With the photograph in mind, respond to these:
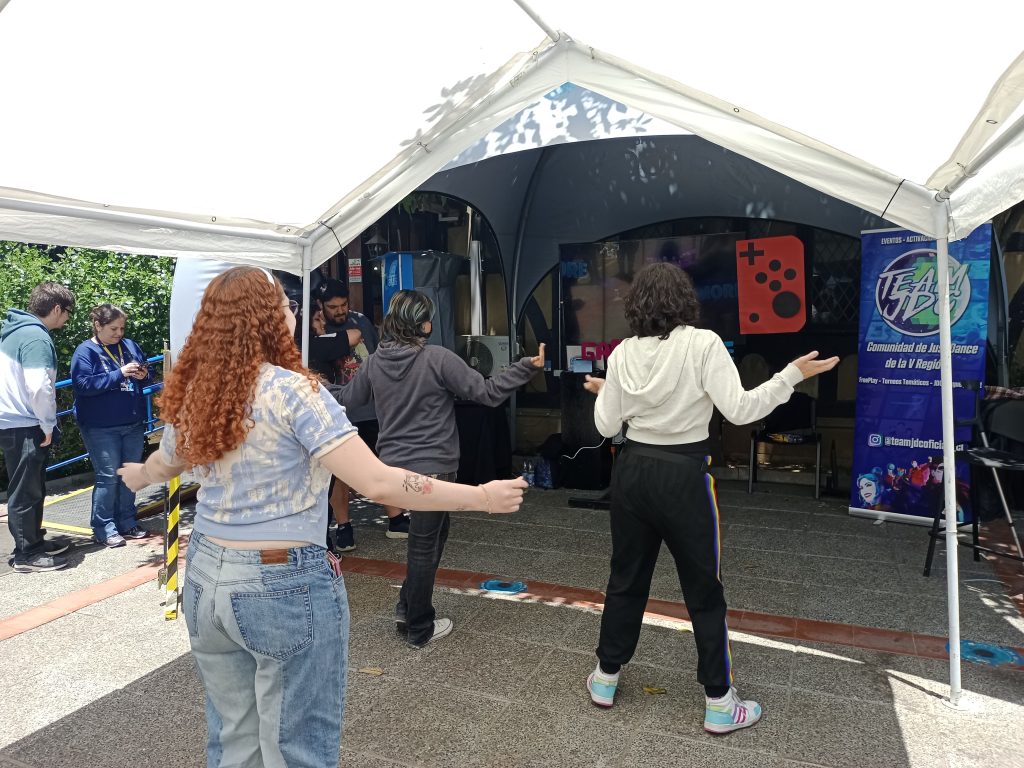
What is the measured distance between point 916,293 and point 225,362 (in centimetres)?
589

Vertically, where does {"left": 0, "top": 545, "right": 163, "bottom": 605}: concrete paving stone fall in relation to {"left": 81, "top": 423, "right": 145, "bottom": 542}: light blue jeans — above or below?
below

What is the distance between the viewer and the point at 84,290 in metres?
8.38

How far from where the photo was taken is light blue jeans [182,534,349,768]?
1.96 meters

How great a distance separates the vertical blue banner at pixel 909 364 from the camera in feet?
19.3

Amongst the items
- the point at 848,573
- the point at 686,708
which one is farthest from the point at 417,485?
the point at 848,573

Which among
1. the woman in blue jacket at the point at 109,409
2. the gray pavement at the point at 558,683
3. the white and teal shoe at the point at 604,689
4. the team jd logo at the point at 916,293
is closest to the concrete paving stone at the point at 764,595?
the gray pavement at the point at 558,683

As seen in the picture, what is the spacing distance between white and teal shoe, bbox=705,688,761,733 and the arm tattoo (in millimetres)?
1846

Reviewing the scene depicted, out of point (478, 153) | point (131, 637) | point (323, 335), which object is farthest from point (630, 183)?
point (131, 637)

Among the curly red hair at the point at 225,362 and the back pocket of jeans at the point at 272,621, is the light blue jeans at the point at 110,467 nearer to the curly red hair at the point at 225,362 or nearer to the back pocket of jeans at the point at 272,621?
the curly red hair at the point at 225,362

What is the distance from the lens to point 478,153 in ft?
17.6

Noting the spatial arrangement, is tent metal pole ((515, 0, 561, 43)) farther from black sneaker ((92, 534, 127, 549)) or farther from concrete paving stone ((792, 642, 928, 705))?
black sneaker ((92, 534, 127, 549))

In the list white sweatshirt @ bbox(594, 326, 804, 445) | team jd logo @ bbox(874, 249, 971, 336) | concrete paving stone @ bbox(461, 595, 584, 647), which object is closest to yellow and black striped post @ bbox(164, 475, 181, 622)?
concrete paving stone @ bbox(461, 595, 584, 647)

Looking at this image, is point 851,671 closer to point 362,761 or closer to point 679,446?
point 679,446

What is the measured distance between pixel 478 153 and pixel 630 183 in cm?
322
